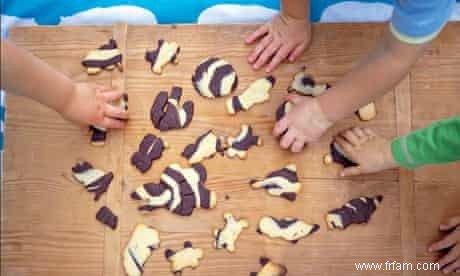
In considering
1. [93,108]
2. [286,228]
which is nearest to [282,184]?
[286,228]

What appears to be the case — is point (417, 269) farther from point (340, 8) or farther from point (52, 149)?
point (52, 149)

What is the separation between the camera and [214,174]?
0.75 metres

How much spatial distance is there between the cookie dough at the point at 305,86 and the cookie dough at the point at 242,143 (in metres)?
0.09

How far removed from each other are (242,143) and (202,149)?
0.19ft

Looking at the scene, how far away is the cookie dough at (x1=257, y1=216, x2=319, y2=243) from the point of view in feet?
2.40

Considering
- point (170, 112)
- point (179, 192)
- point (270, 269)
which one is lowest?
point (270, 269)

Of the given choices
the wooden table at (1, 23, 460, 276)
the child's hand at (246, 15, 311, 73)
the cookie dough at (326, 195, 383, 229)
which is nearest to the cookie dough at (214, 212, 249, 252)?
the wooden table at (1, 23, 460, 276)

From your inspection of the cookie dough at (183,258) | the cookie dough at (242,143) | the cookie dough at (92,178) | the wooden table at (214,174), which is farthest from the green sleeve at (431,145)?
the cookie dough at (92,178)

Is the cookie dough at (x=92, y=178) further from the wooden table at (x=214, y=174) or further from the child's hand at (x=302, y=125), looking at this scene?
the child's hand at (x=302, y=125)

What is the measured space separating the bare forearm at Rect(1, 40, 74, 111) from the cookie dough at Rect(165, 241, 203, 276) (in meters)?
0.25

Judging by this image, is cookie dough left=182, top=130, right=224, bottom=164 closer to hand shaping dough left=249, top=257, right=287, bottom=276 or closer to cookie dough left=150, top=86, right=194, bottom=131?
cookie dough left=150, top=86, right=194, bottom=131

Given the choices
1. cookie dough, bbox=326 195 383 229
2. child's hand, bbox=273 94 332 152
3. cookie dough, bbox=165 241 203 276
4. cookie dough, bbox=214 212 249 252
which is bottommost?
cookie dough, bbox=165 241 203 276

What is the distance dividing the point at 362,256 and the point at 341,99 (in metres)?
0.23

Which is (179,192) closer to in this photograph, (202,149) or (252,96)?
(202,149)
